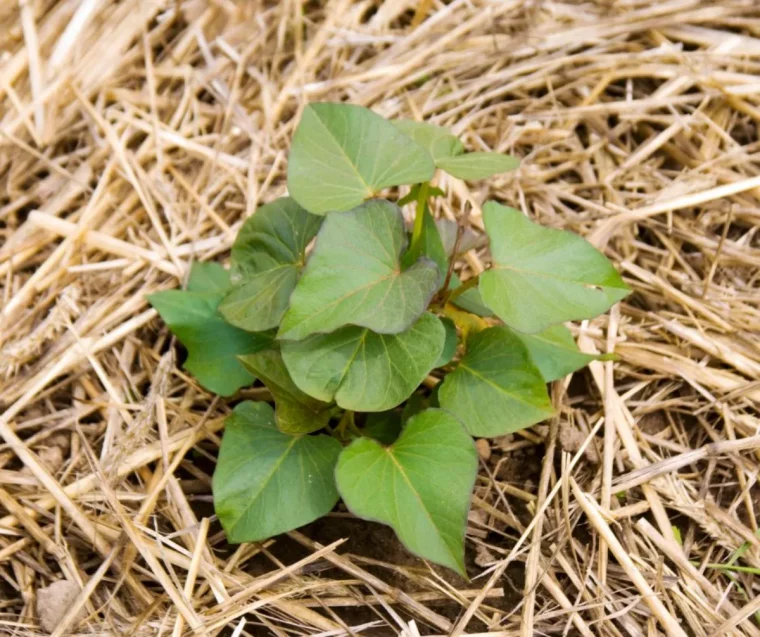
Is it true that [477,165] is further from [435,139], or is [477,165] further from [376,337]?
[376,337]

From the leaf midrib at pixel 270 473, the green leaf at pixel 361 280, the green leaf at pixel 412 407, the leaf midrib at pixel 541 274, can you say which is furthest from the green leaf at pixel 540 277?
the leaf midrib at pixel 270 473

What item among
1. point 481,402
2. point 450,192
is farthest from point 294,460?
point 450,192

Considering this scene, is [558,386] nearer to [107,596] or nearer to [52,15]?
[107,596]

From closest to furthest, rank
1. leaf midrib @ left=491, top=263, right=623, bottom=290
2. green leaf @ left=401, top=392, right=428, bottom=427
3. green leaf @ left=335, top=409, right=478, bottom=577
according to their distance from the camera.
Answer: green leaf @ left=335, top=409, right=478, bottom=577, leaf midrib @ left=491, top=263, right=623, bottom=290, green leaf @ left=401, top=392, right=428, bottom=427

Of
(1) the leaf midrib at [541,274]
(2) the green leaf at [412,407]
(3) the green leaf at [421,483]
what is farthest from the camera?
(2) the green leaf at [412,407]

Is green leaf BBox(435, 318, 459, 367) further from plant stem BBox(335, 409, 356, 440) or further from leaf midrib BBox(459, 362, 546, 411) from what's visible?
plant stem BBox(335, 409, 356, 440)

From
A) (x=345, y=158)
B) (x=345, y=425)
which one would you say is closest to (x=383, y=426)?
(x=345, y=425)

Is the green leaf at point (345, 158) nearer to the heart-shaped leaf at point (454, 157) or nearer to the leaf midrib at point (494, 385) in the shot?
the heart-shaped leaf at point (454, 157)

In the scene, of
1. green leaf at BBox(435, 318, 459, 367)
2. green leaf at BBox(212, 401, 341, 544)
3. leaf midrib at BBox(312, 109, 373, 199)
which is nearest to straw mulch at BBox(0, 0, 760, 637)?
green leaf at BBox(212, 401, 341, 544)
